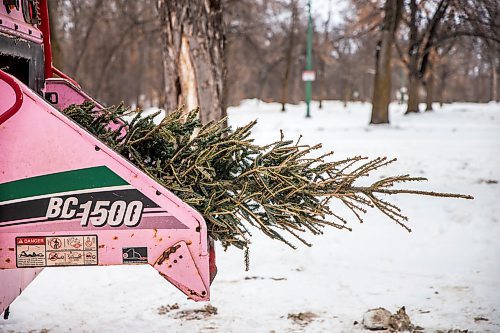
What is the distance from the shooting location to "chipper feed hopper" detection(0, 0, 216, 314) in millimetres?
2604

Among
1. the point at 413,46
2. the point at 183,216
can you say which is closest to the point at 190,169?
the point at 183,216

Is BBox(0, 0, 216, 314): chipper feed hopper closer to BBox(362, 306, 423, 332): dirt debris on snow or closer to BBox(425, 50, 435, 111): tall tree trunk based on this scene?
BBox(362, 306, 423, 332): dirt debris on snow

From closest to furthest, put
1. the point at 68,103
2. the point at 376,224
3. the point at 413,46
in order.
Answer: the point at 68,103
the point at 376,224
the point at 413,46

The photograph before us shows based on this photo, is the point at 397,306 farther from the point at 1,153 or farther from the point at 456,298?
the point at 1,153

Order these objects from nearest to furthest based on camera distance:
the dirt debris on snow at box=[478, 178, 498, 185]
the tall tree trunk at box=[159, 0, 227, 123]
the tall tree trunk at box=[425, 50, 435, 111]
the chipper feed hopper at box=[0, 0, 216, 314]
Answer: the chipper feed hopper at box=[0, 0, 216, 314] < the tall tree trunk at box=[159, 0, 227, 123] < the dirt debris on snow at box=[478, 178, 498, 185] < the tall tree trunk at box=[425, 50, 435, 111]

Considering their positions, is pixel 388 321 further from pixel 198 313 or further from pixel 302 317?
pixel 198 313

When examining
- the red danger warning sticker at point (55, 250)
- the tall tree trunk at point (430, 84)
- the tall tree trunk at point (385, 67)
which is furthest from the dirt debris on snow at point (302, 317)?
the tall tree trunk at point (430, 84)

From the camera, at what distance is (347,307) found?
4293mm

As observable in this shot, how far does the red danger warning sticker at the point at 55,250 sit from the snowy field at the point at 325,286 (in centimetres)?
136

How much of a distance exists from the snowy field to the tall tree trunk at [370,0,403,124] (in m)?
12.0

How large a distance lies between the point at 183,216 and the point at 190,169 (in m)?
0.51

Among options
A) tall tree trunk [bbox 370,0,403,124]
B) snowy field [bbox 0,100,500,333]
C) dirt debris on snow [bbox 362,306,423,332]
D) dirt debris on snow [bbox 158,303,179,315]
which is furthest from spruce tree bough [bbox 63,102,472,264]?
tall tree trunk [bbox 370,0,403,124]

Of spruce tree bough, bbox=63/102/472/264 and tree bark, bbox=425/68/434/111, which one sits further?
tree bark, bbox=425/68/434/111

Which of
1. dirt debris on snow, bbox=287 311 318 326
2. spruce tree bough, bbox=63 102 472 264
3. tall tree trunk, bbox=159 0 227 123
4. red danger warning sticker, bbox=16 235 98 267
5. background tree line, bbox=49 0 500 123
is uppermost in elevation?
background tree line, bbox=49 0 500 123
